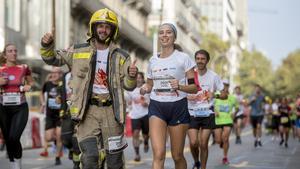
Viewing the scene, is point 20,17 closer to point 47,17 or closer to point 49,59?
point 47,17

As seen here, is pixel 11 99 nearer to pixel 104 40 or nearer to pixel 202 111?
pixel 202 111

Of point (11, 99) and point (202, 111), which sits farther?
point (202, 111)

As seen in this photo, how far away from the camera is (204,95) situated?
39.6ft

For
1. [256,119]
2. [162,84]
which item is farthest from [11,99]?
[256,119]

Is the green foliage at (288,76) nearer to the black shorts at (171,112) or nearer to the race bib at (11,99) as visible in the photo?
the race bib at (11,99)

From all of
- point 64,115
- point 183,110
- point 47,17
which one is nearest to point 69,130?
point 64,115

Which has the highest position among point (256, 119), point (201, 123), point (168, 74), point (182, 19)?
point (182, 19)

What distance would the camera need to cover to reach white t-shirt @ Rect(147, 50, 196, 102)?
8844mm

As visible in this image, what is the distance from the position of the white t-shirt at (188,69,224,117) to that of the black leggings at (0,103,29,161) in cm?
268

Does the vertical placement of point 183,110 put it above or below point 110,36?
below

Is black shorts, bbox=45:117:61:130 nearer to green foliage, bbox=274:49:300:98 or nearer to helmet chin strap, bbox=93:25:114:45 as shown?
helmet chin strap, bbox=93:25:114:45

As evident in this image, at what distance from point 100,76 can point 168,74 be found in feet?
4.98

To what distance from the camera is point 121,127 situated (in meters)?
7.50

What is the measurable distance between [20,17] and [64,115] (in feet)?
64.8
